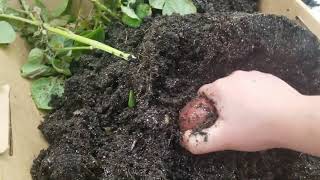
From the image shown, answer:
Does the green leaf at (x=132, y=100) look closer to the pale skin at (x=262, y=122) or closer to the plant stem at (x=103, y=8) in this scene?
the pale skin at (x=262, y=122)

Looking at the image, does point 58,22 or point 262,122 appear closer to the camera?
point 262,122

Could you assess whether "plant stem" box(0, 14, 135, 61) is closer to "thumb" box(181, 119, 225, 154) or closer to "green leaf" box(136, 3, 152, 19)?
"green leaf" box(136, 3, 152, 19)

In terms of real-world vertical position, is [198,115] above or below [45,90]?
above

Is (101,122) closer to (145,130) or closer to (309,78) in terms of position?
(145,130)

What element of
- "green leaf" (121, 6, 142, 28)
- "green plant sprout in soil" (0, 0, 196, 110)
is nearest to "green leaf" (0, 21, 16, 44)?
"green plant sprout in soil" (0, 0, 196, 110)

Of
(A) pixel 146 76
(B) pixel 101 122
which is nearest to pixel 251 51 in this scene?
(A) pixel 146 76

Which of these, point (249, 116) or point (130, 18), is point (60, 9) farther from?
point (249, 116)

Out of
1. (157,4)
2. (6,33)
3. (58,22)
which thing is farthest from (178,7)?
(6,33)

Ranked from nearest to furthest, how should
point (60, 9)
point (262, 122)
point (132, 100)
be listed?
point (262, 122)
point (132, 100)
point (60, 9)
